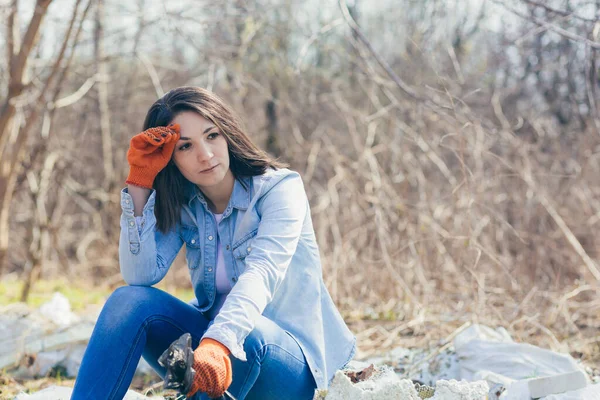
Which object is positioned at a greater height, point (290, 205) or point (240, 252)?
point (290, 205)

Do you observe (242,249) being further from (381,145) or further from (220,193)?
(381,145)

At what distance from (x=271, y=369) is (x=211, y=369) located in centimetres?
41

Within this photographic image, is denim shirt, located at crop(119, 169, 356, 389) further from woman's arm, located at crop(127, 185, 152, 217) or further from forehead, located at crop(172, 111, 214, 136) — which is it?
forehead, located at crop(172, 111, 214, 136)

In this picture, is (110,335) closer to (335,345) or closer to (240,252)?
(240,252)

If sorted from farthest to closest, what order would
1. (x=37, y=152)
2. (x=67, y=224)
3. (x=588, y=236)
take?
1. (x=67, y=224)
2. (x=37, y=152)
3. (x=588, y=236)

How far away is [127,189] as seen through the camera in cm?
254

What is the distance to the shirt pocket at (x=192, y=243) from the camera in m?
2.62

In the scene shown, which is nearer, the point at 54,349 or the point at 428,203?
the point at 54,349

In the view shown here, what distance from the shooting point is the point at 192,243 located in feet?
8.61

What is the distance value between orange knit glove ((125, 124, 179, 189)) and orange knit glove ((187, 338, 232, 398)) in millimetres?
786

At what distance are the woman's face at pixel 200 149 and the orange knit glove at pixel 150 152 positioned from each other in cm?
3

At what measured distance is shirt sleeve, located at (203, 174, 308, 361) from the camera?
6.51 ft

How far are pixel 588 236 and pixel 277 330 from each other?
4.42 meters

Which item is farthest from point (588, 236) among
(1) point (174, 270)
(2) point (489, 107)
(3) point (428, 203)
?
(1) point (174, 270)
